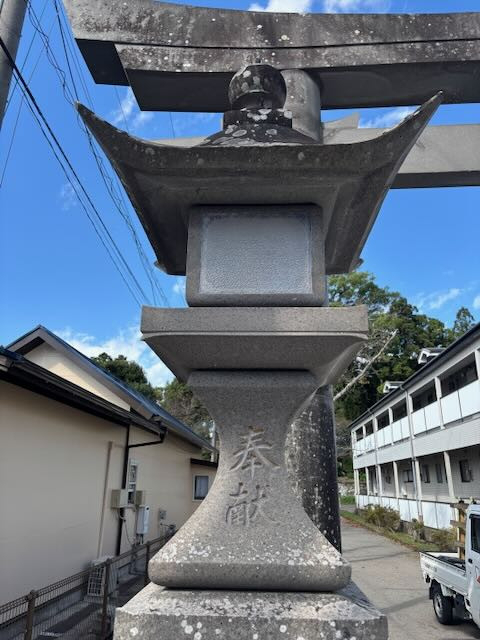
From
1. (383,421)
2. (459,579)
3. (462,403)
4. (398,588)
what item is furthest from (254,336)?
(383,421)

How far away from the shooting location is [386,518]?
2092 centimetres

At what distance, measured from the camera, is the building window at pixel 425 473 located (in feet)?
69.1

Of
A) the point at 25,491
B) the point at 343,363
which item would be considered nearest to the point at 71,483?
the point at 25,491

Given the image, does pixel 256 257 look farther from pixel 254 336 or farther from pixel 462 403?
pixel 462 403

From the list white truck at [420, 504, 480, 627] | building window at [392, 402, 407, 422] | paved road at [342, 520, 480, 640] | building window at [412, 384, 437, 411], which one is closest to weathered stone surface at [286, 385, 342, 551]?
white truck at [420, 504, 480, 627]

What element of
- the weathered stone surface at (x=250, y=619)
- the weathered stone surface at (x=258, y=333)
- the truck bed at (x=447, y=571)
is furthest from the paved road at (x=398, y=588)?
the weathered stone surface at (x=258, y=333)

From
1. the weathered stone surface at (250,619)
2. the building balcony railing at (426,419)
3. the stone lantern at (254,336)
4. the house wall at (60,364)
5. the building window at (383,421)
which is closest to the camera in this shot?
the weathered stone surface at (250,619)

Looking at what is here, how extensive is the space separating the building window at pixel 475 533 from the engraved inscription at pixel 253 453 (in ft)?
20.9

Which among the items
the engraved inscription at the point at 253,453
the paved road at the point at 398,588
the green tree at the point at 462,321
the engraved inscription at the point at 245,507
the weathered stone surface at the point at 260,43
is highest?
the green tree at the point at 462,321

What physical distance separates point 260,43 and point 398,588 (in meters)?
12.3

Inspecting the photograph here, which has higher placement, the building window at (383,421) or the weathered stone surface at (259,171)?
the building window at (383,421)

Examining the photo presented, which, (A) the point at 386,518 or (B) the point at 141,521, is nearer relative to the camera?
(B) the point at 141,521

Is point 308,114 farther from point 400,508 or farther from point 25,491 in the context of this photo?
point 400,508

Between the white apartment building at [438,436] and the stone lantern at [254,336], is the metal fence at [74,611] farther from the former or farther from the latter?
the white apartment building at [438,436]
